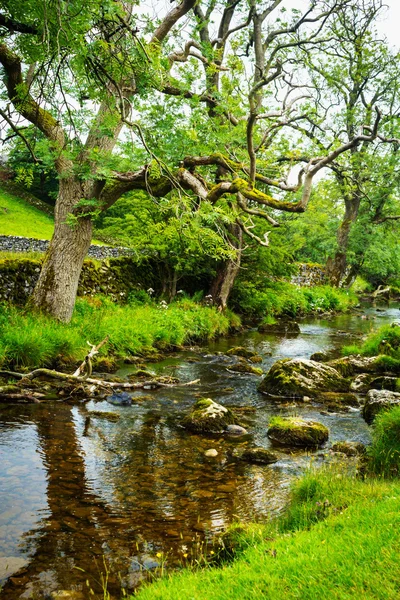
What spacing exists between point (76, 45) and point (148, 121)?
8.10 meters

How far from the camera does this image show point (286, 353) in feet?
57.2

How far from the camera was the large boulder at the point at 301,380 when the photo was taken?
11914 millimetres

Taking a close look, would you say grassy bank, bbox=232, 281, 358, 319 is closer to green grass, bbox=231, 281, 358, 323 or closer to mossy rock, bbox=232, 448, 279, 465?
green grass, bbox=231, 281, 358, 323

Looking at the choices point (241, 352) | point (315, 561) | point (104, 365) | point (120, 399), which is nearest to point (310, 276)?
point (241, 352)

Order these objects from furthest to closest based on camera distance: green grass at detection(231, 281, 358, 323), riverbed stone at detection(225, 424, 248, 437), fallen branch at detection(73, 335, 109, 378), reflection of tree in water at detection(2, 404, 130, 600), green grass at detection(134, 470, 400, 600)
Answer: green grass at detection(231, 281, 358, 323) < fallen branch at detection(73, 335, 109, 378) < riverbed stone at detection(225, 424, 248, 437) < reflection of tree in water at detection(2, 404, 130, 600) < green grass at detection(134, 470, 400, 600)

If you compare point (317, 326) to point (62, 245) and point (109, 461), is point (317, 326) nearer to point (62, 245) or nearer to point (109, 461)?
point (62, 245)

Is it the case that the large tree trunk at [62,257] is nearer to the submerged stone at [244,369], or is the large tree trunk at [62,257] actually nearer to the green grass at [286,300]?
the submerged stone at [244,369]

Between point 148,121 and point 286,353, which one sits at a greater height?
point 148,121

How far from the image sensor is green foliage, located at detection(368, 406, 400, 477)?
6668 millimetres

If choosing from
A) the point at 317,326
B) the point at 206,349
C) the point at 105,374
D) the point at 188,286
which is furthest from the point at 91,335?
the point at 317,326

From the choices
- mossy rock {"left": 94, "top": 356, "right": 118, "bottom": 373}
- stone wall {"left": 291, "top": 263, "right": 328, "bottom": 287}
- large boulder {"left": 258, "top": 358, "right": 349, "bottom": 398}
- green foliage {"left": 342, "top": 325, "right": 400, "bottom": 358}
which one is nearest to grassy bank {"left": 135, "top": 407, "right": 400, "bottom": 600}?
large boulder {"left": 258, "top": 358, "right": 349, "bottom": 398}

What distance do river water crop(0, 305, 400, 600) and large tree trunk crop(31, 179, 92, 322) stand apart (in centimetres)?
397

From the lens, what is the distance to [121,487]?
643 cm

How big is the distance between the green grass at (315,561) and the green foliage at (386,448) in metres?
1.46
